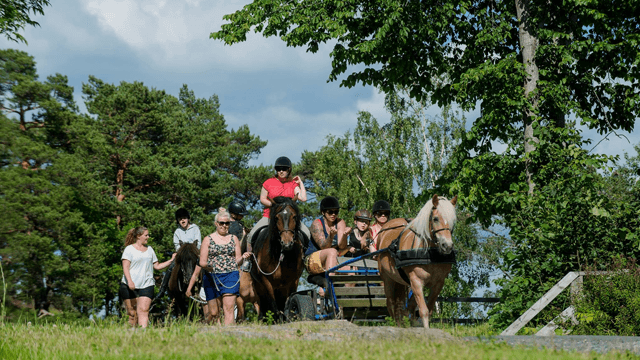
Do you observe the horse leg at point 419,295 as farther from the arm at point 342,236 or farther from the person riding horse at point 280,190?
the arm at point 342,236

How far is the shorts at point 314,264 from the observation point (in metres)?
10.3

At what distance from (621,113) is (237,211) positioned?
9713 millimetres

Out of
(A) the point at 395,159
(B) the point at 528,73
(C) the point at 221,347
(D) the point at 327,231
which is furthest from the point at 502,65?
(A) the point at 395,159

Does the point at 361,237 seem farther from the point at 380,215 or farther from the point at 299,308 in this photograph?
the point at 299,308

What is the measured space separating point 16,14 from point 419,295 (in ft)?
45.6

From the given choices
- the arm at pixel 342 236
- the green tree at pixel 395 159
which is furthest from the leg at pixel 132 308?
the green tree at pixel 395 159

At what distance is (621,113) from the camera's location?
15812 millimetres

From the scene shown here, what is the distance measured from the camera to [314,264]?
1035cm

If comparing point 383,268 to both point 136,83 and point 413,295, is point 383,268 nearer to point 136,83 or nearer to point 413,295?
point 413,295

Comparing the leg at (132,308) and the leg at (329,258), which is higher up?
the leg at (329,258)

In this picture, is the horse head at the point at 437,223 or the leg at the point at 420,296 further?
the leg at the point at 420,296

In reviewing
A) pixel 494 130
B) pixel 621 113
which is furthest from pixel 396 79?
pixel 621 113

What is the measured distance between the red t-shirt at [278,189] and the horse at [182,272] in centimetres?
284

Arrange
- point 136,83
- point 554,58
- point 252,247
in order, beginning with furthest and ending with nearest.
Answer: point 136,83
point 554,58
point 252,247
